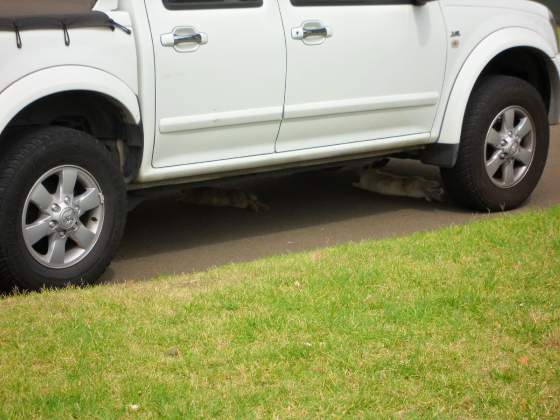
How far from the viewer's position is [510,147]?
309 inches

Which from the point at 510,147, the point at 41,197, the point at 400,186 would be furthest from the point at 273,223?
the point at 41,197

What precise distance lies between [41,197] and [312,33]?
77.3 inches

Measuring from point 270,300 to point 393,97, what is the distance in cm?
224

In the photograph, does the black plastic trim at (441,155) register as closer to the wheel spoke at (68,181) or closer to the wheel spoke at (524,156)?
the wheel spoke at (524,156)

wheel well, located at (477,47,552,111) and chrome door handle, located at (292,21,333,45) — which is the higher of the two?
chrome door handle, located at (292,21,333,45)

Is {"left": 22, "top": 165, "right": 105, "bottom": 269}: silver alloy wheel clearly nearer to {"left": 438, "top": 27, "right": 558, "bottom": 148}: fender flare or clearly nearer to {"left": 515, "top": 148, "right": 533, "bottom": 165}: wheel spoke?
{"left": 438, "top": 27, "right": 558, "bottom": 148}: fender flare

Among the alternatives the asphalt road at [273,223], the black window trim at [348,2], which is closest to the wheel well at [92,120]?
the asphalt road at [273,223]

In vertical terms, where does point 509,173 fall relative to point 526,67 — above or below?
below

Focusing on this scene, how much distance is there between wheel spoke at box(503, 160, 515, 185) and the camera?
7.85m

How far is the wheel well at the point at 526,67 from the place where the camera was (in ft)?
26.3

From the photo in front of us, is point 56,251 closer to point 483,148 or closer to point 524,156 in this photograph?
point 483,148

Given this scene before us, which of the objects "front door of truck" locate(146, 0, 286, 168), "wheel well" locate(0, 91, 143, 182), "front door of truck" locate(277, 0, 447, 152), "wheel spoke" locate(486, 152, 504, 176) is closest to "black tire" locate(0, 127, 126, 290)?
"wheel well" locate(0, 91, 143, 182)

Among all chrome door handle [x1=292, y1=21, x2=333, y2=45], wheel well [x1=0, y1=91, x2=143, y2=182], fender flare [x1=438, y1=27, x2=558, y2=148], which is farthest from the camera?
fender flare [x1=438, y1=27, x2=558, y2=148]

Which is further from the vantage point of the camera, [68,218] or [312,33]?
[312,33]
